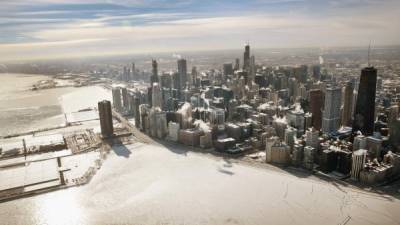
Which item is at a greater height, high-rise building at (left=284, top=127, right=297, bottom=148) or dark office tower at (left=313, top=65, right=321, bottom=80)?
dark office tower at (left=313, top=65, right=321, bottom=80)

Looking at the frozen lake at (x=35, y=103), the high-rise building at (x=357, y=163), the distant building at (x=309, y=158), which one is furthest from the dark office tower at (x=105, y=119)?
the high-rise building at (x=357, y=163)

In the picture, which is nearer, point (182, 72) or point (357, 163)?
point (357, 163)

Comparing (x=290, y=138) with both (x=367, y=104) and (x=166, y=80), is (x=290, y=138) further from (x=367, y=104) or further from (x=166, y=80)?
(x=166, y=80)

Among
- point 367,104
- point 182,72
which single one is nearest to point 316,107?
point 367,104

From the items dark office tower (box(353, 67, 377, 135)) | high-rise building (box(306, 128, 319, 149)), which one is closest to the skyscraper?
dark office tower (box(353, 67, 377, 135))

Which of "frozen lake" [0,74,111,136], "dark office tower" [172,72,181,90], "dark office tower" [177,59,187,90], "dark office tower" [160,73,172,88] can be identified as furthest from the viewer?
"dark office tower" [177,59,187,90]

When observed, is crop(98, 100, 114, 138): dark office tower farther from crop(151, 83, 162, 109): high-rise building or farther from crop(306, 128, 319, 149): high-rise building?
crop(306, 128, 319, 149): high-rise building
